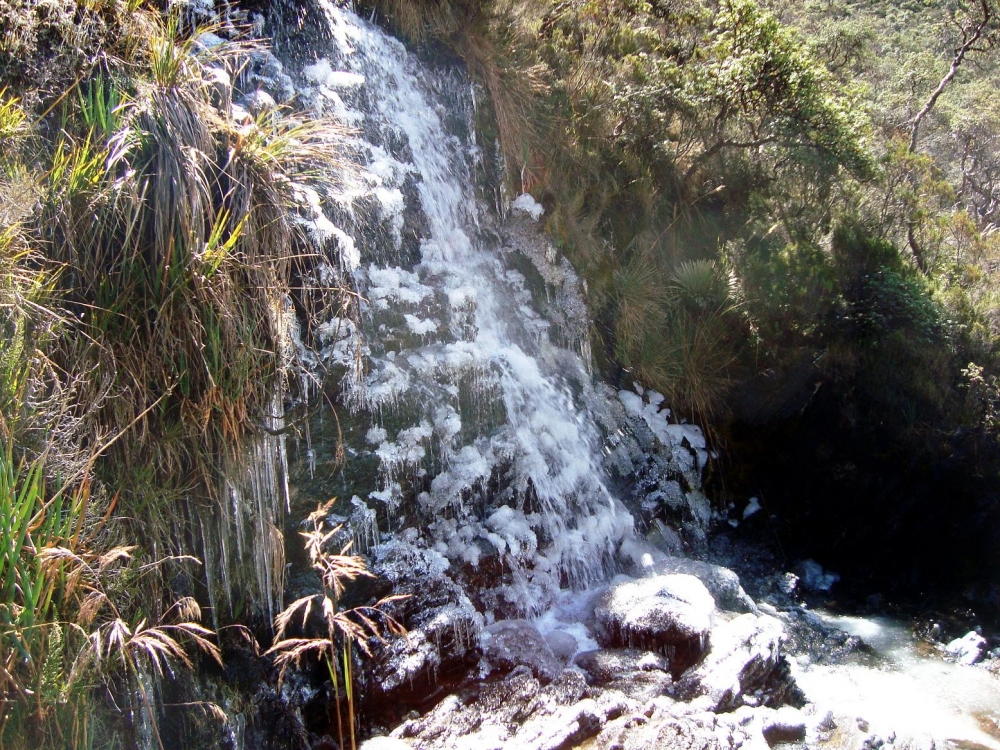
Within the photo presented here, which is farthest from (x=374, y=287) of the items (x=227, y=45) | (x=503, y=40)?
(x=503, y=40)

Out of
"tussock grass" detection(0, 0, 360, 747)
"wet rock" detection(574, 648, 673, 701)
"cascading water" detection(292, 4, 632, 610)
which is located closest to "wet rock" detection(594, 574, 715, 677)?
"wet rock" detection(574, 648, 673, 701)

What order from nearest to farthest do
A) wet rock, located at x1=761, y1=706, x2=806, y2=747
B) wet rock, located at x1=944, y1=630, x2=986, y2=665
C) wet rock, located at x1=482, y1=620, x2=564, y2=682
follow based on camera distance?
wet rock, located at x1=761, y1=706, x2=806, y2=747 → wet rock, located at x1=482, y1=620, x2=564, y2=682 → wet rock, located at x1=944, y1=630, x2=986, y2=665

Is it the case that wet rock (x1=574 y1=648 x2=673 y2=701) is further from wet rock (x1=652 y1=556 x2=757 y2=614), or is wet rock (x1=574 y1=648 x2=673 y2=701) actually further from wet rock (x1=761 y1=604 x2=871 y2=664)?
wet rock (x1=761 y1=604 x2=871 y2=664)

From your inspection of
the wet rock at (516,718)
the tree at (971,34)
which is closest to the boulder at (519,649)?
the wet rock at (516,718)

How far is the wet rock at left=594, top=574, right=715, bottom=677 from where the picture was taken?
452 cm

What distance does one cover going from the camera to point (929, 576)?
22.6 ft

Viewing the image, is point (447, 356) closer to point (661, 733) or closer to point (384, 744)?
point (384, 744)

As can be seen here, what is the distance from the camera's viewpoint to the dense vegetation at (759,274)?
7.00m

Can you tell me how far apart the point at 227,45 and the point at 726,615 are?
4.49 meters

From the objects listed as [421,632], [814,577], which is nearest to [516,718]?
[421,632]

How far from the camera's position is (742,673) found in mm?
4332

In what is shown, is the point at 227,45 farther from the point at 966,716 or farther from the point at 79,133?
the point at 966,716

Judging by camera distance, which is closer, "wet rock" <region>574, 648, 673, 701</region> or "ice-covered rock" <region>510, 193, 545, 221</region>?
"wet rock" <region>574, 648, 673, 701</region>

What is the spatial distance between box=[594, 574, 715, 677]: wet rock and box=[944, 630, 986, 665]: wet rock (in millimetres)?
2091
